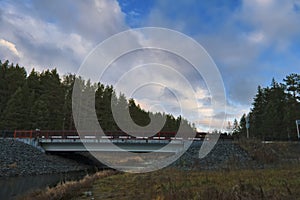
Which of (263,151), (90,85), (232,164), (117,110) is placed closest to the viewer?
(232,164)

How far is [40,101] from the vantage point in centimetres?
5347

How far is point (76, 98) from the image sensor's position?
63062 mm

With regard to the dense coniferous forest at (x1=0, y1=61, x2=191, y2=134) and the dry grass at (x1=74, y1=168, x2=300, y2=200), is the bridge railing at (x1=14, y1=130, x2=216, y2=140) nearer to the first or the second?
the dense coniferous forest at (x1=0, y1=61, x2=191, y2=134)

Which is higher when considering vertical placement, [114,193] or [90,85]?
[90,85]

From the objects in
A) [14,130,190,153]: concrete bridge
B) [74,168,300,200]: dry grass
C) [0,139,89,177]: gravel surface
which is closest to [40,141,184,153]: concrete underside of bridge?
[14,130,190,153]: concrete bridge

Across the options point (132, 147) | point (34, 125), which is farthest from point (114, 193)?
point (34, 125)

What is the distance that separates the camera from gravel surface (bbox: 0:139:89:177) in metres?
30.4

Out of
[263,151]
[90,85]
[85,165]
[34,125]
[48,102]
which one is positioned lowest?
[85,165]

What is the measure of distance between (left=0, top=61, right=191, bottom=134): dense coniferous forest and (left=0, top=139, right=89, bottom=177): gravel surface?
46.8 ft

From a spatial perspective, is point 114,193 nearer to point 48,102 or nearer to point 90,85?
point 48,102

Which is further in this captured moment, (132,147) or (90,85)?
(90,85)

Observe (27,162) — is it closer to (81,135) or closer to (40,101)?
(81,135)

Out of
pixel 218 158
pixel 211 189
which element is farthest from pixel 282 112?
pixel 211 189

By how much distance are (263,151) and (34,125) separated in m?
41.6
